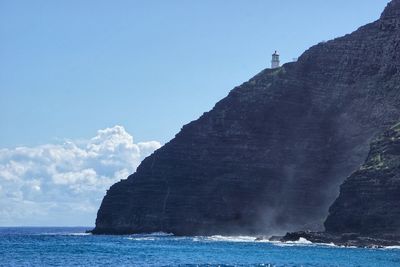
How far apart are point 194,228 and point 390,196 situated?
65.2 meters

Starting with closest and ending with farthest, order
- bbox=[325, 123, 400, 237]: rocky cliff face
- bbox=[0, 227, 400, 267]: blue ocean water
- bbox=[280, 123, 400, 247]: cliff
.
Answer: bbox=[0, 227, 400, 267]: blue ocean water, bbox=[280, 123, 400, 247]: cliff, bbox=[325, 123, 400, 237]: rocky cliff face

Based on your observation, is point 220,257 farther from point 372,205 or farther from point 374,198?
point 374,198

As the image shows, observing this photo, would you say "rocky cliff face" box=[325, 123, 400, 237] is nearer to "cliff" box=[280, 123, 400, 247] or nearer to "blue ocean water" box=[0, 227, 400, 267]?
"cliff" box=[280, 123, 400, 247]

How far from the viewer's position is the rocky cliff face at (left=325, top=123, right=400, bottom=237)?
137 metres

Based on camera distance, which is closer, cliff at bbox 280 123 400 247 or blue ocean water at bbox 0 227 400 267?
blue ocean water at bbox 0 227 400 267

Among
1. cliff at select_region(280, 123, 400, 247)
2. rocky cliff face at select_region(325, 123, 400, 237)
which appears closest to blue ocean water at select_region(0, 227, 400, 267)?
cliff at select_region(280, 123, 400, 247)

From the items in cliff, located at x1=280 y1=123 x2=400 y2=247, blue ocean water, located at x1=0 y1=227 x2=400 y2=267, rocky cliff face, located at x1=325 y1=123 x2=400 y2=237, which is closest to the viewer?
blue ocean water, located at x1=0 y1=227 x2=400 y2=267

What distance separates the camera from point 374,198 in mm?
140750

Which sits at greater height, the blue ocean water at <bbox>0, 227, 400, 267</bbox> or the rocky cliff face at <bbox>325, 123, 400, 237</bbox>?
the rocky cliff face at <bbox>325, 123, 400, 237</bbox>

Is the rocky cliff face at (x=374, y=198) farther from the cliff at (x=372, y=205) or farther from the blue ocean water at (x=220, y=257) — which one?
the blue ocean water at (x=220, y=257)

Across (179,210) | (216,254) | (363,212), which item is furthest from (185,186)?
(216,254)

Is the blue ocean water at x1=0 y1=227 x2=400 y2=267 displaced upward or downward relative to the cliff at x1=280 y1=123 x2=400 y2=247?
downward

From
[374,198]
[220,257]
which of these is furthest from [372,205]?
[220,257]

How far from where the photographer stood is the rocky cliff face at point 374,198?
451 ft
